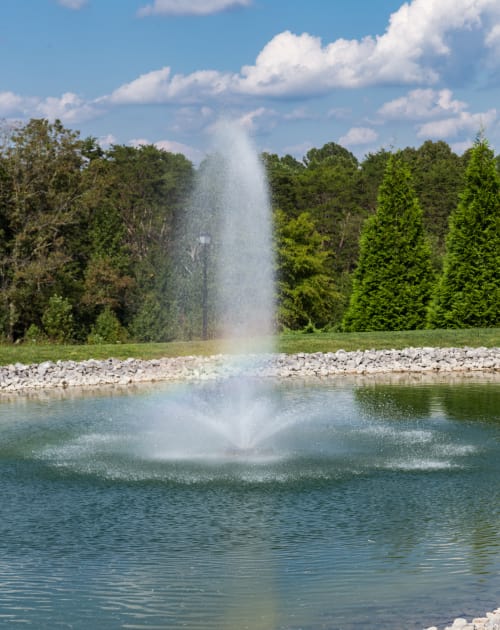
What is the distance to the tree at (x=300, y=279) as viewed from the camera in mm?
40375

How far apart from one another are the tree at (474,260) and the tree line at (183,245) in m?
0.03

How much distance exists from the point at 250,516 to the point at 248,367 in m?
11.8

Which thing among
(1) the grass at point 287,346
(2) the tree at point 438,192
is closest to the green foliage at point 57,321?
(1) the grass at point 287,346

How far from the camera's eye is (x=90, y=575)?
786cm

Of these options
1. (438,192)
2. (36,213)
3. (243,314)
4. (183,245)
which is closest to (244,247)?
(243,314)

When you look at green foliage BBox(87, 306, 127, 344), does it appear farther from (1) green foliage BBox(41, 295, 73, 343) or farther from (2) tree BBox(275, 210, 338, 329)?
(2) tree BBox(275, 210, 338, 329)

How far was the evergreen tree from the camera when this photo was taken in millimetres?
28781

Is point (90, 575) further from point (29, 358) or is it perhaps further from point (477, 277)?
point (477, 277)

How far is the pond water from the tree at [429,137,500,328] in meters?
11.4

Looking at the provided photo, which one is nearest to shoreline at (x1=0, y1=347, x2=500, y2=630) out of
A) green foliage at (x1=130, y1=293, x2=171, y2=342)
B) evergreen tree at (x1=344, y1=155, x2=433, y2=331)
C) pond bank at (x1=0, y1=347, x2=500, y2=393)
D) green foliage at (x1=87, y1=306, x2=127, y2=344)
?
pond bank at (x1=0, y1=347, x2=500, y2=393)

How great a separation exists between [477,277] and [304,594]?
2184cm

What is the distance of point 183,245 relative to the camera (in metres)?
50.0

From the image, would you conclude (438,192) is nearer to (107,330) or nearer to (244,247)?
(107,330)

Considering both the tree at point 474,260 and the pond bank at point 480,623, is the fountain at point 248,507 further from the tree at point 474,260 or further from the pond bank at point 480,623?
the tree at point 474,260
